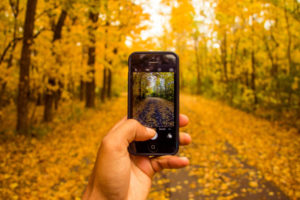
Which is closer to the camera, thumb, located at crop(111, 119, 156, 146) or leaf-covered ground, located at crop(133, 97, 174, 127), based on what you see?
thumb, located at crop(111, 119, 156, 146)

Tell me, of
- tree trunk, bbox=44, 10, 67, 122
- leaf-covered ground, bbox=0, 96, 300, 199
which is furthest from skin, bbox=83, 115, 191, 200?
tree trunk, bbox=44, 10, 67, 122

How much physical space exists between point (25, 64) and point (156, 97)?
726cm

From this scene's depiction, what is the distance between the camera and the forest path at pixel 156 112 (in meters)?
2.37

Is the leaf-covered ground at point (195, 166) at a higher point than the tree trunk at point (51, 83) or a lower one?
lower

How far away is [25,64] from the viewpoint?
25.7 ft

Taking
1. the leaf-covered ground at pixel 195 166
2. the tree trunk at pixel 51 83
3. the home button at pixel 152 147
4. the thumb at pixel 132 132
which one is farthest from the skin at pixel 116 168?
the tree trunk at pixel 51 83

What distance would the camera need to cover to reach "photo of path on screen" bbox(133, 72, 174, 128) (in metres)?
2.37

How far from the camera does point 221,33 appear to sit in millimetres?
16172

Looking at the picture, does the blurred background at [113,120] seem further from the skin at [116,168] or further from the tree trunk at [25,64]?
the skin at [116,168]

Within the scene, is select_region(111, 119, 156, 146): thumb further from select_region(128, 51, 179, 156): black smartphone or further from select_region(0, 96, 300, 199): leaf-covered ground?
select_region(0, 96, 300, 199): leaf-covered ground

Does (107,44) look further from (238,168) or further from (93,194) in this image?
(93,194)

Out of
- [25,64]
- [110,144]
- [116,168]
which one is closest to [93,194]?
[116,168]

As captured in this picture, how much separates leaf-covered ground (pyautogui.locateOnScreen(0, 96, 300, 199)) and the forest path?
263cm

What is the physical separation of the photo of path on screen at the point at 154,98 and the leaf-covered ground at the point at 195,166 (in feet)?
8.70
